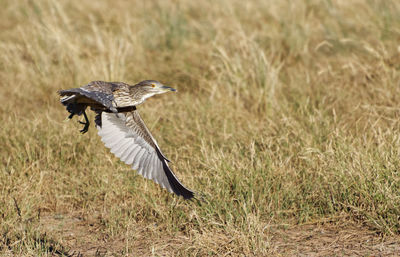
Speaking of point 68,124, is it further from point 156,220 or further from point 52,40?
point 52,40

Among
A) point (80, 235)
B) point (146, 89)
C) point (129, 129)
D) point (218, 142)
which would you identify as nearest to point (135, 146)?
point (129, 129)

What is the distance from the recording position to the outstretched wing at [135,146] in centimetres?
477

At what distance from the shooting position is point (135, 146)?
505 centimetres

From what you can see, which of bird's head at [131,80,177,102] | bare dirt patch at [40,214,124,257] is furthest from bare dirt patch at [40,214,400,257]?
bird's head at [131,80,177,102]

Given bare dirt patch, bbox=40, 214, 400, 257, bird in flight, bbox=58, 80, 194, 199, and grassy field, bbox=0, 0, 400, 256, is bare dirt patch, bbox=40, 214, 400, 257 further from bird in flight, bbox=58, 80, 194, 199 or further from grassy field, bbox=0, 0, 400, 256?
bird in flight, bbox=58, 80, 194, 199

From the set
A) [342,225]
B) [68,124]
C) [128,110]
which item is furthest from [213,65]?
[342,225]

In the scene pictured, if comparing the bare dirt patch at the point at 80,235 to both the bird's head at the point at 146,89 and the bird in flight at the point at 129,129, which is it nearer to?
the bird in flight at the point at 129,129

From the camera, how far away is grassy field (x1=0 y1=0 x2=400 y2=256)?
15.5 ft

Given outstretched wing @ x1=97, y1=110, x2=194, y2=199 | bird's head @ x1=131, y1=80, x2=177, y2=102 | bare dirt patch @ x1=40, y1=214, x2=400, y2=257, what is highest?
bird's head @ x1=131, y1=80, x2=177, y2=102

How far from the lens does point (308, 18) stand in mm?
8836

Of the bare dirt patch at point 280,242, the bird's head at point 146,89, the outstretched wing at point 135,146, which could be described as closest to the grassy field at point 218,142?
the bare dirt patch at point 280,242

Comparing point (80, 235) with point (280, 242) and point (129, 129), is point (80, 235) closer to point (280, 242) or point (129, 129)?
point (129, 129)

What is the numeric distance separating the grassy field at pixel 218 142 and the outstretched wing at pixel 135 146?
1.15ft

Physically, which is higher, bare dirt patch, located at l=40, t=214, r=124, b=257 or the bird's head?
the bird's head
